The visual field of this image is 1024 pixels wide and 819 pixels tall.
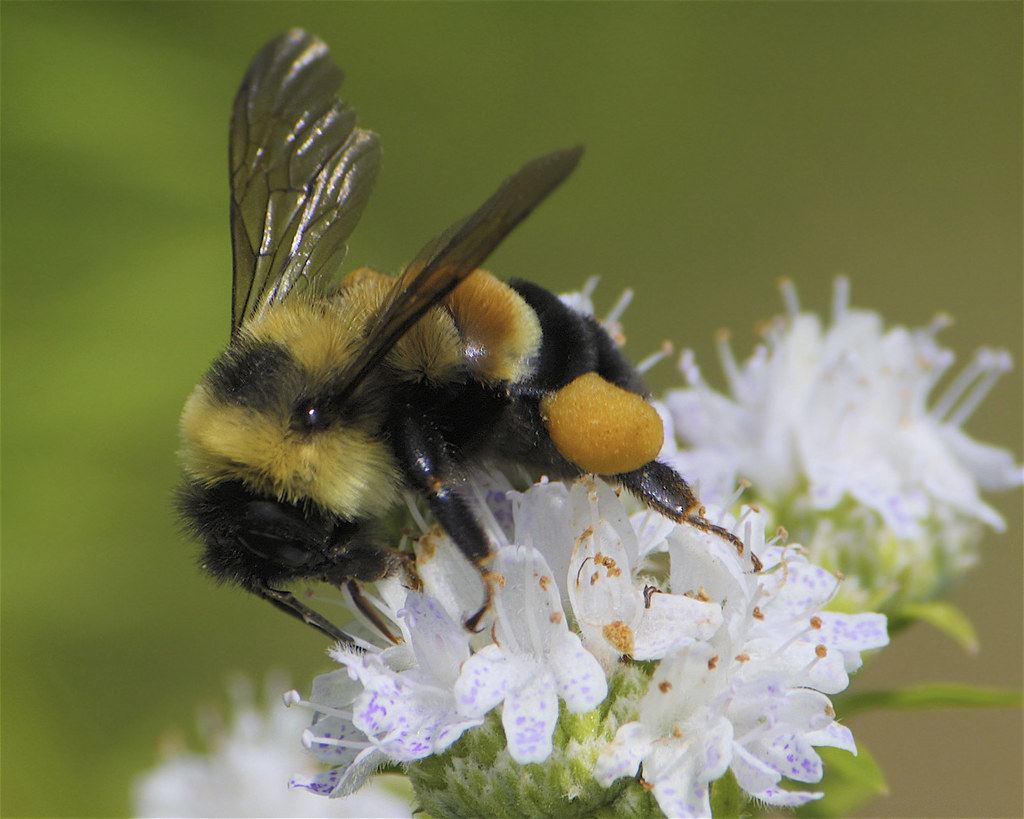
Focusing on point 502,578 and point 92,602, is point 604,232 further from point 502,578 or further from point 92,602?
point 502,578

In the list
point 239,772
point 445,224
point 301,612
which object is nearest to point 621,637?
point 301,612

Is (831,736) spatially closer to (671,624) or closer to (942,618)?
(671,624)

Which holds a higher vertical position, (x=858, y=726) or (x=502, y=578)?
(x=502, y=578)

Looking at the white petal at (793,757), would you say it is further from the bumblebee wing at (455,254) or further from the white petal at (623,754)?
the bumblebee wing at (455,254)

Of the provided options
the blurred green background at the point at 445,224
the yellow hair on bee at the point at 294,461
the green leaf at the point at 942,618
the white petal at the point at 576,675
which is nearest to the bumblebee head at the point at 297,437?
the yellow hair on bee at the point at 294,461

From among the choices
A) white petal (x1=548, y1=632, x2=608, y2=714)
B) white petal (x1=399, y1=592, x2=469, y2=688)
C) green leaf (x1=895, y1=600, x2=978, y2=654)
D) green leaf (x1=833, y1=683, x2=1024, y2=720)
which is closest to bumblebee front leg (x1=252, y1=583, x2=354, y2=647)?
white petal (x1=399, y1=592, x2=469, y2=688)

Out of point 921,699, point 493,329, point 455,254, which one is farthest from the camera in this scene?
point 921,699

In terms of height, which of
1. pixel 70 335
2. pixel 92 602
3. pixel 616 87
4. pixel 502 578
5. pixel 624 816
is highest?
pixel 616 87

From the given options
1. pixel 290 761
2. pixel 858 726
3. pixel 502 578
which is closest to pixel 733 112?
pixel 858 726
